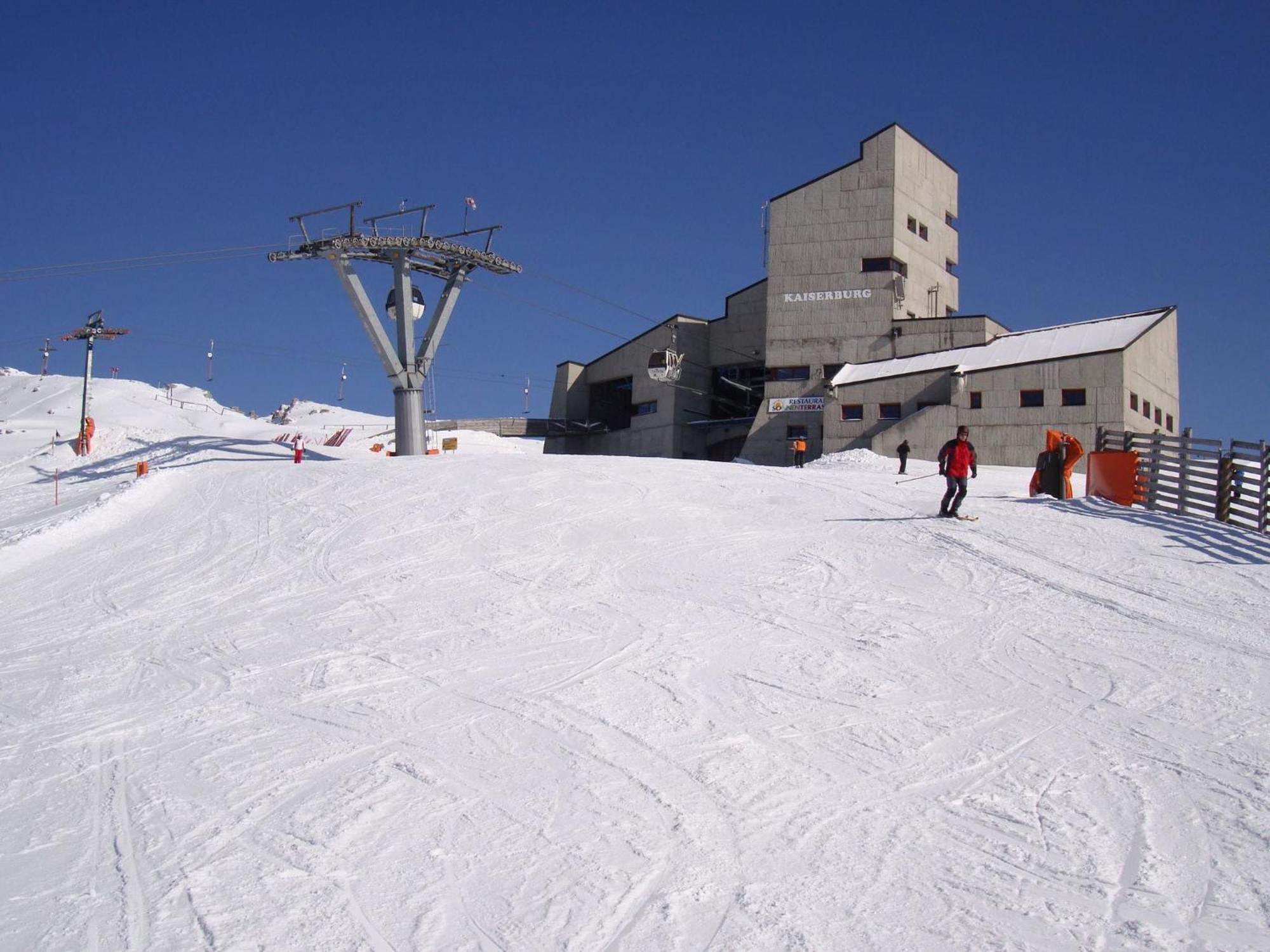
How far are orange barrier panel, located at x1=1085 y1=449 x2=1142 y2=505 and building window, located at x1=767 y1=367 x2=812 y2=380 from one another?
79.8ft

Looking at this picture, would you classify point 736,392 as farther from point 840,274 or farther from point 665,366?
point 840,274

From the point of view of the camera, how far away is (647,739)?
721 cm

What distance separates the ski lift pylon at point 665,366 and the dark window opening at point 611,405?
7.85m

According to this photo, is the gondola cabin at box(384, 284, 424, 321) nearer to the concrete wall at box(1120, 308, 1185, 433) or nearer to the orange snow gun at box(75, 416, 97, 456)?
the orange snow gun at box(75, 416, 97, 456)

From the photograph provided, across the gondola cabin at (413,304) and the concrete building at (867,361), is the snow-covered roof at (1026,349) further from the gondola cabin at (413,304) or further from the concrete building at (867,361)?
the gondola cabin at (413,304)

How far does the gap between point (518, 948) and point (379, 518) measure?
45.3 feet

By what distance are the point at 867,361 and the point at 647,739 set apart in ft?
120

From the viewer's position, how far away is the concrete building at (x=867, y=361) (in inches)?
1407

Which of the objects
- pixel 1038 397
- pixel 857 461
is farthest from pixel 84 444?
pixel 1038 397

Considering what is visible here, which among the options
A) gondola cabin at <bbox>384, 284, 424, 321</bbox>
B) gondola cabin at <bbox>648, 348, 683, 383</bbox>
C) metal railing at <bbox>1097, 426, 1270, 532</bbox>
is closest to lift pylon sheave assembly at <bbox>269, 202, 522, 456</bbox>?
gondola cabin at <bbox>384, 284, 424, 321</bbox>

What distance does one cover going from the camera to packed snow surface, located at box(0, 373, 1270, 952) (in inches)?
191

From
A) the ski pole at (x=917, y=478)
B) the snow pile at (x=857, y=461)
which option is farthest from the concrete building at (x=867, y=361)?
the ski pole at (x=917, y=478)

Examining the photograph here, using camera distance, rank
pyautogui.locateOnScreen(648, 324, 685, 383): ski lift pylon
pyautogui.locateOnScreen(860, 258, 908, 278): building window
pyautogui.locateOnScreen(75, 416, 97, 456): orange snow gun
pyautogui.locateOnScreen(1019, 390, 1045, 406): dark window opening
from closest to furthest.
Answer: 1. pyautogui.locateOnScreen(75, 416, 97, 456): orange snow gun
2. pyautogui.locateOnScreen(1019, 390, 1045, 406): dark window opening
3. pyautogui.locateOnScreen(860, 258, 908, 278): building window
4. pyautogui.locateOnScreen(648, 324, 685, 383): ski lift pylon

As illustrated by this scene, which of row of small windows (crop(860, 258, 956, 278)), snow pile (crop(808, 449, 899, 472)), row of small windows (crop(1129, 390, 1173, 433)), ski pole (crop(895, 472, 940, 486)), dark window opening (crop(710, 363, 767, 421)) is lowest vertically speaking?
ski pole (crop(895, 472, 940, 486))
